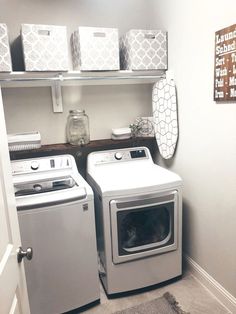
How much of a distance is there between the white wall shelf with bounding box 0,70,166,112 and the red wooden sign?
2.28 feet

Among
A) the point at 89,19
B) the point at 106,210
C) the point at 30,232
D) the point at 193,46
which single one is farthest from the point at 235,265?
the point at 89,19

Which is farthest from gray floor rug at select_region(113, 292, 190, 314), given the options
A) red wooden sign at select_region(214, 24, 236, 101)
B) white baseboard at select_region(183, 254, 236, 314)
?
red wooden sign at select_region(214, 24, 236, 101)

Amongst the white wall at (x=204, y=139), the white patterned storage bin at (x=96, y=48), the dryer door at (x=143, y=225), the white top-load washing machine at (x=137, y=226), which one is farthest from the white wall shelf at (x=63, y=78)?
the dryer door at (x=143, y=225)

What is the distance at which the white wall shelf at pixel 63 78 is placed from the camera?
2010 millimetres

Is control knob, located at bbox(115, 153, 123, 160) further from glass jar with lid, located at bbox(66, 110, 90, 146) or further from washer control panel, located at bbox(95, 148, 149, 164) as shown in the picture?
glass jar with lid, located at bbox(66, 110, 90, 146)

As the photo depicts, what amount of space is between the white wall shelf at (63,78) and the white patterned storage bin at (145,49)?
0.09 m

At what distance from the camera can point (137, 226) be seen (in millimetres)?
2049

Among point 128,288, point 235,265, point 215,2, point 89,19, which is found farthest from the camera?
point 89,19

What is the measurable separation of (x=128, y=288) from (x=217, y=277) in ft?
2.26

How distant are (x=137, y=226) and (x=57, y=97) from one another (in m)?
1.33

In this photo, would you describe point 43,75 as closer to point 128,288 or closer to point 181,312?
point 128,288

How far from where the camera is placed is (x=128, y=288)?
1.99 metres

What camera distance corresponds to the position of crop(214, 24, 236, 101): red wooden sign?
1525 millimetres

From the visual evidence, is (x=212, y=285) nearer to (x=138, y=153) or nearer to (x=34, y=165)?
(x=138, y=153)
